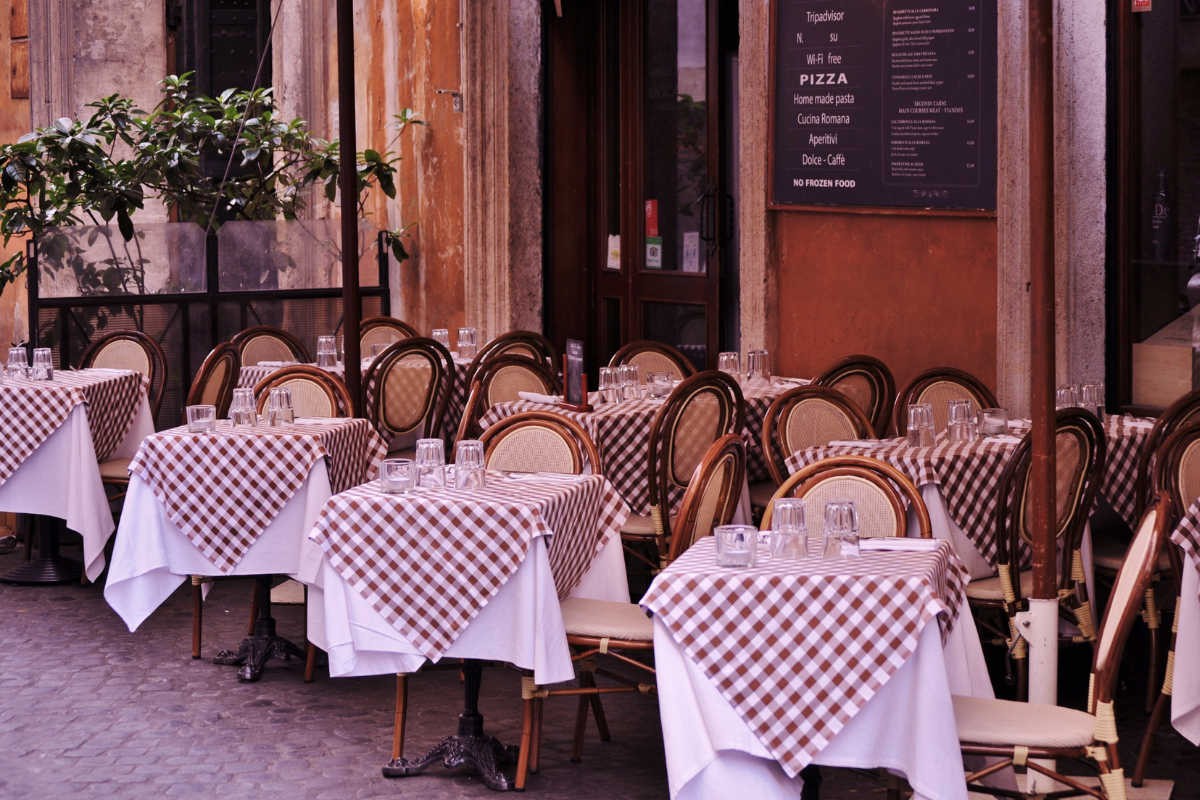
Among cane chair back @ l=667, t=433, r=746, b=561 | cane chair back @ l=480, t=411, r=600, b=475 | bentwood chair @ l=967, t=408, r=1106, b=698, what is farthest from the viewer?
→ cane chair back @ l=480, t=411, r=600, b=475

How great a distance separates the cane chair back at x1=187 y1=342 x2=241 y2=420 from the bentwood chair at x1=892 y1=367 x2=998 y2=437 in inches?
116

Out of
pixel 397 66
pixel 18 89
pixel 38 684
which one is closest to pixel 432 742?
pixel 38 684

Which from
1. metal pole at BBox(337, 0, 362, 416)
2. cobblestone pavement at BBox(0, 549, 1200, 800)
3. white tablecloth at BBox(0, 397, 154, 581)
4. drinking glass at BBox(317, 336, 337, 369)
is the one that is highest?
metal pole at BBox(337, 0, 362, 416)

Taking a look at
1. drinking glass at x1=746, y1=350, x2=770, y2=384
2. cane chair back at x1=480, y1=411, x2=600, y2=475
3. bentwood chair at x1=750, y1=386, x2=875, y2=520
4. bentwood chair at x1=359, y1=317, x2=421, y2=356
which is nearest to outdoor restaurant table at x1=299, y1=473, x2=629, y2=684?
cane chair back at x1=480, y1=411, x2=600, y2=475

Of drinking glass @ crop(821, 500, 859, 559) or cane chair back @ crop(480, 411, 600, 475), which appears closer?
Result: drinking glass @ crop(821, 500, 859, 559)

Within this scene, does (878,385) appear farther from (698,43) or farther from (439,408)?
(698,43)

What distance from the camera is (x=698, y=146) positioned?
8.12m

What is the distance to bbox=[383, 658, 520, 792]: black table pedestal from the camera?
161 inches

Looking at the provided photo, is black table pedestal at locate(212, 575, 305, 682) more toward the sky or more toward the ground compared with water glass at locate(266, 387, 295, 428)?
more toward the ground

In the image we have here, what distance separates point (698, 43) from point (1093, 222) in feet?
9.20

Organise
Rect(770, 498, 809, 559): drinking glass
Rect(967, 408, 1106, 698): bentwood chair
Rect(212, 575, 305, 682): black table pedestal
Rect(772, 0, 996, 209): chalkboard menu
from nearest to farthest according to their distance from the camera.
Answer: Rect(770, 498, 809, 559): drinking glass < Rect(967, 408, 1106, 698): bentwood chair < Rect(212, 575, 305, 682): black table pedestal < Rect(772, 0, 996, 209): chalkboard menu

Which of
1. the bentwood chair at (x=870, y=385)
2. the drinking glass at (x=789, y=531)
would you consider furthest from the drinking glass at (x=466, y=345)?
the drinking glass at (x=789, y=531)

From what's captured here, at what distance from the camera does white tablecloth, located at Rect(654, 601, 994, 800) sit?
3125 millimetres
